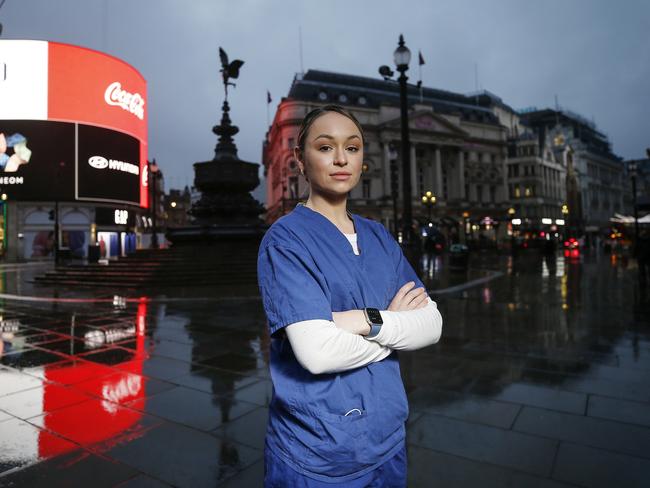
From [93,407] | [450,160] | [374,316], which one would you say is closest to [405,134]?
[93,407]

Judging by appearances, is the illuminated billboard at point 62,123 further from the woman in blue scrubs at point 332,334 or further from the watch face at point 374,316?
the watch face at point 374,316

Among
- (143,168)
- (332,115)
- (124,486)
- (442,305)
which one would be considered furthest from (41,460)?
(143,168)

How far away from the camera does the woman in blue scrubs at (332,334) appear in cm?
Result: 134

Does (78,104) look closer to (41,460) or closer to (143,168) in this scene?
(143,168)

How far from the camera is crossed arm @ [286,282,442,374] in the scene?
129 centimetres

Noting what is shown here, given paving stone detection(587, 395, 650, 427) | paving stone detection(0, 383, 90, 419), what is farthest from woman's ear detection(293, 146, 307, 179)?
paving stone detection(0, 383, 90, 419)

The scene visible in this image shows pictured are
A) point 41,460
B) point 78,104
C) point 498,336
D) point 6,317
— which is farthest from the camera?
point 78,104

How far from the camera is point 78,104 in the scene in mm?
34906

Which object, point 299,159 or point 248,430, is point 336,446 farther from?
point 248,430

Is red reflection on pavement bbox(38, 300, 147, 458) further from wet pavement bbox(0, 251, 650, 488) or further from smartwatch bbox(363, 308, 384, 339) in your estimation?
smartwatch bbox(363, 308, 384, 339)

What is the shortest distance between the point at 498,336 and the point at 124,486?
5.87m

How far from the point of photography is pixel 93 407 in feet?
12.4

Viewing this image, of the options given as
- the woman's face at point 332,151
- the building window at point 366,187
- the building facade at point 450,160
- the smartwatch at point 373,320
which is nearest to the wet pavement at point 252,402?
the smartwatch at point 373,320

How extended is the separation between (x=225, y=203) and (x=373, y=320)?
16.2m
